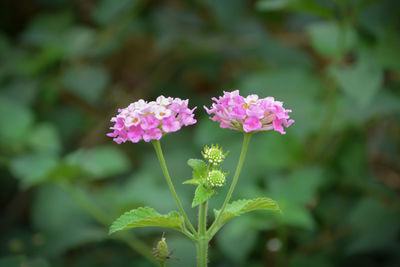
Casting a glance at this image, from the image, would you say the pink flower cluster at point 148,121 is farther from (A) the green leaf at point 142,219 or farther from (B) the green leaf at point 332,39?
(B) the green leaf at point 332,39

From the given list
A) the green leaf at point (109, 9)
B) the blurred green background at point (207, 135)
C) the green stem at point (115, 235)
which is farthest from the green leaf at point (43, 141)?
the green leaf at point (109, 9)

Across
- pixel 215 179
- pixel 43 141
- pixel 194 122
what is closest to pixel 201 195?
pixel 215 179

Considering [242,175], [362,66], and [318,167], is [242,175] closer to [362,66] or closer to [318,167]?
[318,167]

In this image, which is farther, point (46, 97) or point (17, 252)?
point (46, 97)

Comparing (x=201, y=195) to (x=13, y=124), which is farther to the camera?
(x=13, y=124)

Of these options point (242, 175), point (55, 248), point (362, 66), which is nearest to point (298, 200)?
point (242, 175)

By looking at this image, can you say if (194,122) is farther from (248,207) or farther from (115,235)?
(115,235)
